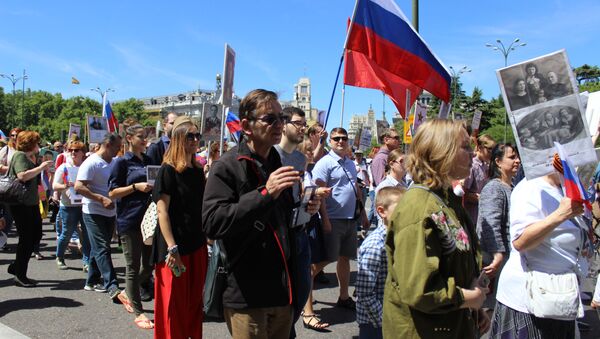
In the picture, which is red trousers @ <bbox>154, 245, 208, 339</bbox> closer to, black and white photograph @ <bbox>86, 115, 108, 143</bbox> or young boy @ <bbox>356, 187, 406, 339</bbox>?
young boy @ <bbox>356, 187, 406, 339</bbox>

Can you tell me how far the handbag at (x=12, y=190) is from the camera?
6457mm

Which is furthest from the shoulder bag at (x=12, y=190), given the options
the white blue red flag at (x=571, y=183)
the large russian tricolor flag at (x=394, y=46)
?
the white blue red flag at (x=571, y=183)

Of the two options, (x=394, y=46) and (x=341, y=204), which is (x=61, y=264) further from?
(x=394, y=46)

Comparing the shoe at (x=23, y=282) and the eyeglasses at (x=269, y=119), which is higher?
the eyeglasses at (x=269, y=119)

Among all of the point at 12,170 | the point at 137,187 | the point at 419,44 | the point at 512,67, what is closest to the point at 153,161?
the point at 137,187

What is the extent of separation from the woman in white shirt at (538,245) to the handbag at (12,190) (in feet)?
19.6

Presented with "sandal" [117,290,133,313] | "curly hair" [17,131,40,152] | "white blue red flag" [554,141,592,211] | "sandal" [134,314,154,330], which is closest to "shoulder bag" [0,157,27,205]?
"curly hair" [17,131,40,152]

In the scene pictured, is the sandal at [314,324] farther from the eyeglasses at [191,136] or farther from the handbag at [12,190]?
the handbag at [12,190]

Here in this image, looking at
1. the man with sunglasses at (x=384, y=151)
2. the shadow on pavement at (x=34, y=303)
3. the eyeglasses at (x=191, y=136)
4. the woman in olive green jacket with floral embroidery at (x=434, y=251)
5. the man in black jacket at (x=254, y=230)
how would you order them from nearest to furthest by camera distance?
the woman in olive green jacket with floral embroidery at (x=434, y=251) < the man in black jacket at (x=254, y=230) < the eyeglasses at (x=191, y=136) < the shadow on pavement at (x=34, y=303) < the man with sunglasses at (x=384, y=151)

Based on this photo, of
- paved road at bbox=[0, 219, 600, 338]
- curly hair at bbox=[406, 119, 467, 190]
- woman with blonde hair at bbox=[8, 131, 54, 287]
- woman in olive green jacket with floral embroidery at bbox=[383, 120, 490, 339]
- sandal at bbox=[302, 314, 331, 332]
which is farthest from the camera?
woman with blonde hair at bbox=[8, 131, 54, 287]

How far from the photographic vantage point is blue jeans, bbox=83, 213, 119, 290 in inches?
244

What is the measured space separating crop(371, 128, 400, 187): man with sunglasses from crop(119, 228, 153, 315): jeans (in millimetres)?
4635

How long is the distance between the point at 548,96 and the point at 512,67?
257 mm

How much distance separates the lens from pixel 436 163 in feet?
7.64
